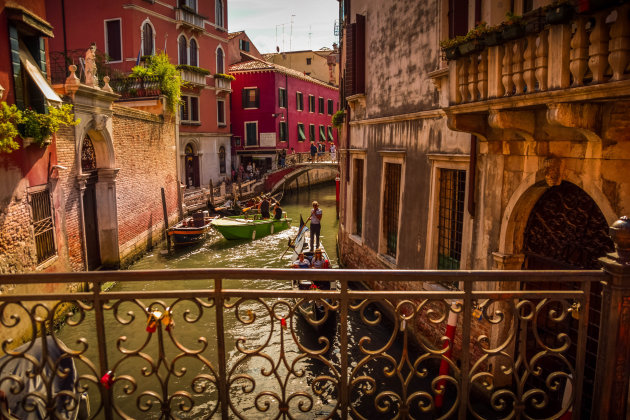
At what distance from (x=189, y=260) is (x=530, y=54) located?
12703 mm

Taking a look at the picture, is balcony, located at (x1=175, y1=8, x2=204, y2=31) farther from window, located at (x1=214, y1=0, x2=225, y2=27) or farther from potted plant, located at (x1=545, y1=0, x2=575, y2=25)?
potted plant, located at (x1=545, y1=0, x2=575, y2=25)

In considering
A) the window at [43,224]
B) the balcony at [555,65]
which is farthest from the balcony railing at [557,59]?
the window at [43,224]

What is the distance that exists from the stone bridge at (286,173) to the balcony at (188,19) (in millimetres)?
9740

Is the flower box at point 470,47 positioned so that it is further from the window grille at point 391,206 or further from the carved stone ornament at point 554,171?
the window grille at point 391,206

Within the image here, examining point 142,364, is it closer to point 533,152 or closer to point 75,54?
point 533,152

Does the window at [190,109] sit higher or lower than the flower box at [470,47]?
higher

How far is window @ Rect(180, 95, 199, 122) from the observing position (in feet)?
80.7

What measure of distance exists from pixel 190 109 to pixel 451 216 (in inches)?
824

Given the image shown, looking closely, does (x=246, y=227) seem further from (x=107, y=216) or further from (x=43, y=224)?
(x=43, y=224)

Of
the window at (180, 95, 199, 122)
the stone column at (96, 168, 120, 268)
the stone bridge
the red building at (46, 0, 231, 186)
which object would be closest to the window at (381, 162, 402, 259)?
the stone column at (96, 168, 120, 268)

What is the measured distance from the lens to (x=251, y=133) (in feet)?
106

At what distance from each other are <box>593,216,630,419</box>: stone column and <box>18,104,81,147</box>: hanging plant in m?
7.97

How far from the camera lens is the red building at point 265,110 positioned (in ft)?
102

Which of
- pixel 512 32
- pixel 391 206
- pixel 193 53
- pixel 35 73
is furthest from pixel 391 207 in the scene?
pixel 193 53
